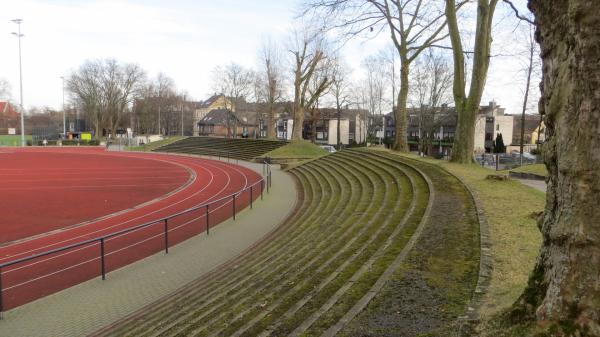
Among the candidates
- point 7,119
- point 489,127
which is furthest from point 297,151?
point 7,119

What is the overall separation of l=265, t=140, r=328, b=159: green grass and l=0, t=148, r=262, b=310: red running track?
24.8ft

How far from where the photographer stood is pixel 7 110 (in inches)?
4035

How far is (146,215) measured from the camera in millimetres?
16188

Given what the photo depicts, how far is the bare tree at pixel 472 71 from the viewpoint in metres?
15.5

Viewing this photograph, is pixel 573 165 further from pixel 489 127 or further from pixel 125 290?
pixel 489 127

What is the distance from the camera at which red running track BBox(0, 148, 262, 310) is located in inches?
385

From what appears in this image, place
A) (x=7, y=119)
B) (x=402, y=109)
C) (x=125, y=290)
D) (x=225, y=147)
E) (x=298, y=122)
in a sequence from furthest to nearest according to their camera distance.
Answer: (x=7, y=119) → (x=225, y=147) → (x=298, y=122) → (x=402, y=109) → (x=125, y=290)

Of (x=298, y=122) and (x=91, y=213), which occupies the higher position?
(x=298, y=122)

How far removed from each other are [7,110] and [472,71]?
387ft

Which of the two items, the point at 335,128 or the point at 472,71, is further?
the point at 335,128

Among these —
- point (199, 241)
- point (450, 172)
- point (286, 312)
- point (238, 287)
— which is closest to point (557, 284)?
point (286, 312)

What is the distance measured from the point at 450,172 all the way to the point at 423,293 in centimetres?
941

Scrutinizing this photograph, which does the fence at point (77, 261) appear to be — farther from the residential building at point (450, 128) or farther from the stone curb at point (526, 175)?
the residential building at point (450, 128)

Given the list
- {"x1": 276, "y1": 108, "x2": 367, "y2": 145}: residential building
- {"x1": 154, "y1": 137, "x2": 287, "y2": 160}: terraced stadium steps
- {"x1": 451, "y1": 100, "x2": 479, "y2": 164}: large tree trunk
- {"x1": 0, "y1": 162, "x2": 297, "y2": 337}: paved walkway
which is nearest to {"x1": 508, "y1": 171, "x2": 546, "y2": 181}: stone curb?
{"x1": 451, "y1": 100, "x2": 479, "y2": 164}: large tree trunk
